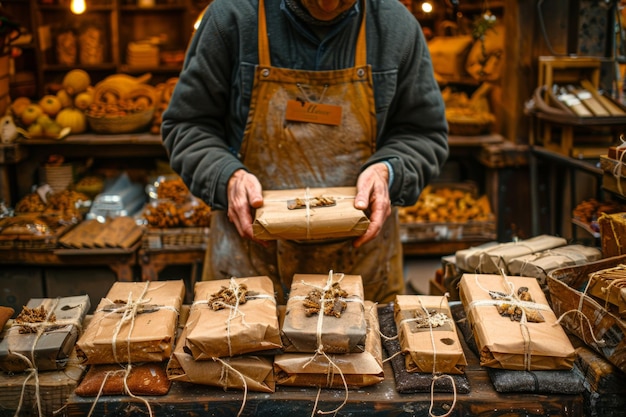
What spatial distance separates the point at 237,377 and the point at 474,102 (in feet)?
14.7

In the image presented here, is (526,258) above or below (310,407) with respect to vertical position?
above

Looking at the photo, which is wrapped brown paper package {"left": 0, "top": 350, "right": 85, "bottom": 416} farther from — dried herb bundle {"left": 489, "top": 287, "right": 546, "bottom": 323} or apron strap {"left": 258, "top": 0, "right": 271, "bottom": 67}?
apron strap {"left": 258, "top": 0, "right": 271, "bottom": 67}

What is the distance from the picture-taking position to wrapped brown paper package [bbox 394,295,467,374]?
1.72m

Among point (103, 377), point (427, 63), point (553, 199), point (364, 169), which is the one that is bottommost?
point (553, 199)

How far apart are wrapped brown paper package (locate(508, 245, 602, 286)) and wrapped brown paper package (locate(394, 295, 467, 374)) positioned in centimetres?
41

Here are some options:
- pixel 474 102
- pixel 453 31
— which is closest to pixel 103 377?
pixel 474 102

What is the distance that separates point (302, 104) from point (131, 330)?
105 cm

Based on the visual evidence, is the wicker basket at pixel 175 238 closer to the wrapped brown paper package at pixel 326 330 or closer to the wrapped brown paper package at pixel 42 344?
the wrapped brown paper package at pixel 42 344

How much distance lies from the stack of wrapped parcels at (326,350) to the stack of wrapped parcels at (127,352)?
0.29 m

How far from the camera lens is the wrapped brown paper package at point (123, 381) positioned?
169 cm

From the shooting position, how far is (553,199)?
516 cm

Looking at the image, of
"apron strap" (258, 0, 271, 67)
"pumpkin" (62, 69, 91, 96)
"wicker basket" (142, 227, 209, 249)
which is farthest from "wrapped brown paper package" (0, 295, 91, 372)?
"pumpkin" (62, 69, 91, 96)

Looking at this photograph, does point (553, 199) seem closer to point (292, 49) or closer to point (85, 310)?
point (292, 49)

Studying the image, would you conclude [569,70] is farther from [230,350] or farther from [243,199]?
[230,350]
